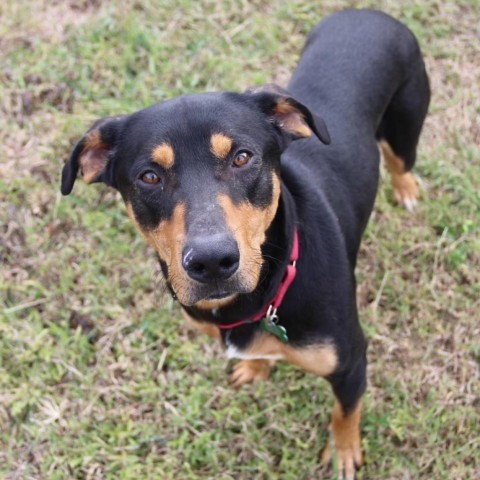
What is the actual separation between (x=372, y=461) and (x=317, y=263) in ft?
4.85

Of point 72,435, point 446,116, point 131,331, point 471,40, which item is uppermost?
point 471,40

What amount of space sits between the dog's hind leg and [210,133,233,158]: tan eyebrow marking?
1842 mm

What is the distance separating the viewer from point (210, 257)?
246cm

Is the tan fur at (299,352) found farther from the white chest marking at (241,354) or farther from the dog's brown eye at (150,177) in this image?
the dog's brown eye at (150,177)

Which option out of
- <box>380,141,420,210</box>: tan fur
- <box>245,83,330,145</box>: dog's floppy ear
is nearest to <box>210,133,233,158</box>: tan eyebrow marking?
<box>245,83,330,145</box>: dog's floppy ear

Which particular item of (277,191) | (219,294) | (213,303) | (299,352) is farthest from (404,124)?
(219,294)

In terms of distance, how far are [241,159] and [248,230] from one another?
32cm

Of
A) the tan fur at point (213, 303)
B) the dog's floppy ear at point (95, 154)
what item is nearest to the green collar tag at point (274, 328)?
the tan fur at point (213, 303)

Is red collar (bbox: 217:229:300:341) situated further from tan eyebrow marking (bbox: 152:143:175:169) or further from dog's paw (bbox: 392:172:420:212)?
dog's paw (bbox: 392:172:420:212)

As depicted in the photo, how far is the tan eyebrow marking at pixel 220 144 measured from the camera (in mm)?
2781

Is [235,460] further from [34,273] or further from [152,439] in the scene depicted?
[34,273]

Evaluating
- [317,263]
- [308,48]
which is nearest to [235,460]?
[317,263]

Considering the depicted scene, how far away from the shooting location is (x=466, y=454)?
3902mm

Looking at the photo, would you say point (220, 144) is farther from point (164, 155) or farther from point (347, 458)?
point (347, 458)
